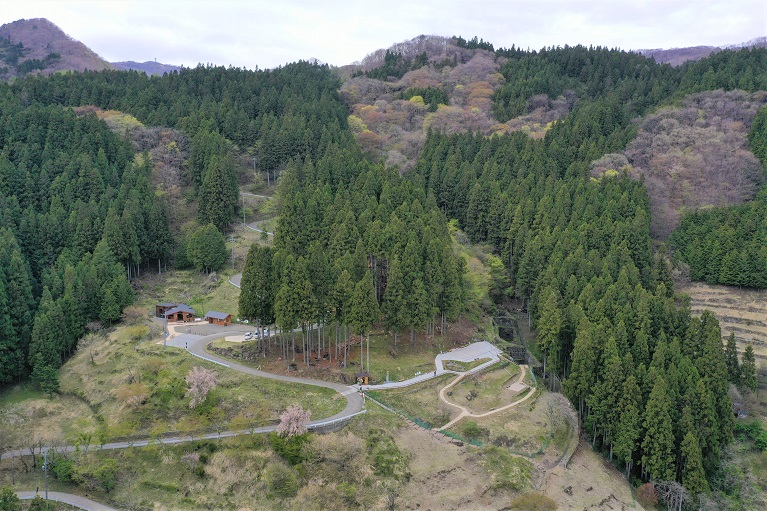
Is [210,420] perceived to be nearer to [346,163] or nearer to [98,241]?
[98,241]

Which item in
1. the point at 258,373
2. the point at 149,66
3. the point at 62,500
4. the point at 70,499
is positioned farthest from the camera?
the point at 149,66

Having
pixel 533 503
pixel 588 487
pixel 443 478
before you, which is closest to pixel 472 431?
pixel 443 478

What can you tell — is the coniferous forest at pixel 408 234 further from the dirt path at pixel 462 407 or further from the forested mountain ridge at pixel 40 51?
the forested mountain ridge at pixel 40 51

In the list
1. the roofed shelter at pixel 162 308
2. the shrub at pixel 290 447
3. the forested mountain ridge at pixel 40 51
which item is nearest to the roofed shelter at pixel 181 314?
the roofed shelter at pixel 162 308

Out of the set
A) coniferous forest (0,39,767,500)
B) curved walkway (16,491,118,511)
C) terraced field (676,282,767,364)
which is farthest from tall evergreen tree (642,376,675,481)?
curved walkway (16,491,118,511)

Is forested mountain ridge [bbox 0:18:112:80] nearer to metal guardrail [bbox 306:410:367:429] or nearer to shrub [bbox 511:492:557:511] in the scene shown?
metal guardrail [bbox 306:410:367:429]

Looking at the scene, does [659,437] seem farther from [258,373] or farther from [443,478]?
[258,373]

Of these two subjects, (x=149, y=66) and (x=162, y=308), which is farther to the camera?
(x=149, y=66)
